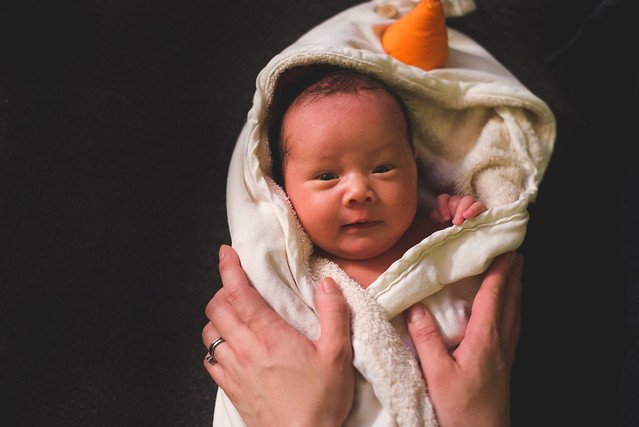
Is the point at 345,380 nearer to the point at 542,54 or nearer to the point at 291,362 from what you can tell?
the point at 291,362

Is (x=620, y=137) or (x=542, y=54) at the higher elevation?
(x=542, y=54)

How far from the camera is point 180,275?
1253 millimetres

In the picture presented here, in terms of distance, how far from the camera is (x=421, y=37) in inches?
44.7

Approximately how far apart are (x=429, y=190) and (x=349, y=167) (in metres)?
0.31

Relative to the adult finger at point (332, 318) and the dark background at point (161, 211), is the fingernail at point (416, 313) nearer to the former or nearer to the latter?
the adult finger at point (332, 318)

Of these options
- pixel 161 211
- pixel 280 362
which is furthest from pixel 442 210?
pixel 161 211

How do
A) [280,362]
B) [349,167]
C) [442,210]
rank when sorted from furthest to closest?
[442,210], [349,167], [280,362]

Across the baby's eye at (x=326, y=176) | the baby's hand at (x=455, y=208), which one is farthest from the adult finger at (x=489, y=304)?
the baby's eye at (x=326, y=176)

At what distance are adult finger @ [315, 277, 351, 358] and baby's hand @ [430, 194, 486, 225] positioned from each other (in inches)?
11.0

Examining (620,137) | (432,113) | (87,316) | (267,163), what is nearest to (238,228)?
(267,163)

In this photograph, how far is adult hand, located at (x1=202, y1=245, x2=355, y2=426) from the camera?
925 mm

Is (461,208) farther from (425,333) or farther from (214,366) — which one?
(214,366)

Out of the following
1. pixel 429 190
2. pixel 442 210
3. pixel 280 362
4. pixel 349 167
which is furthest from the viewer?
pixel 429 190

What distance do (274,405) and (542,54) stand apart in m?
1.15
